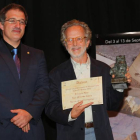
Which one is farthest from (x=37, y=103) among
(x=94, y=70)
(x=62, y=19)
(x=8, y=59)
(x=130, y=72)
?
(x=62, y=19)

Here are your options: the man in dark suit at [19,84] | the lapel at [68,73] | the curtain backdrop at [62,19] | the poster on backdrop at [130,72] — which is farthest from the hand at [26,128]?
the curtain backdrop at [62,19]

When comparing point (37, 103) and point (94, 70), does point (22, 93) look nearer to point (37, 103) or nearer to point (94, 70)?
point (37, 103)

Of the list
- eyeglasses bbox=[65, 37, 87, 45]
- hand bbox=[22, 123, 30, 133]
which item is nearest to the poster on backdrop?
eyeglasses bbox=[65, 37, 87, 45]

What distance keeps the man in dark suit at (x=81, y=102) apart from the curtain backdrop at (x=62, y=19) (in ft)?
5.80

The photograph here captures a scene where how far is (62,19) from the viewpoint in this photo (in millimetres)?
4605

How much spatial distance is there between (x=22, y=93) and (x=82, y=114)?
2.04 feet

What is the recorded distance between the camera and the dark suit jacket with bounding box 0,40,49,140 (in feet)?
8.09

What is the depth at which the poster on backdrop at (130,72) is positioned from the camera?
390 cm

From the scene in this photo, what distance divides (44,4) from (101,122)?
2663 mm

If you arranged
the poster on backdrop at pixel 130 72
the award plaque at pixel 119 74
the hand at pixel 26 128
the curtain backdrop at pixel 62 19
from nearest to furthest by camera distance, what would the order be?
the award plaque at pixel 119 74 → the hand at pixel 26 128 → the poster on backdrop at pixel 130 72 → the curtain backdrop at pixel 62 19

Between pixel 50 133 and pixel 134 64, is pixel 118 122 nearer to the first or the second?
pixel 134 64

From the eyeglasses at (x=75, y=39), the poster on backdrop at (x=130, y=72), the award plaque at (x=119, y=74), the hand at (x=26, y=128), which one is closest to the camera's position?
the award plaque at (x=119, y=74)

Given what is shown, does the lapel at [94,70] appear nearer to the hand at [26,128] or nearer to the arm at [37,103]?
the arm at [37,103]

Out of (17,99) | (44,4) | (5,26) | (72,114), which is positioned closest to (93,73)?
(72,114)
